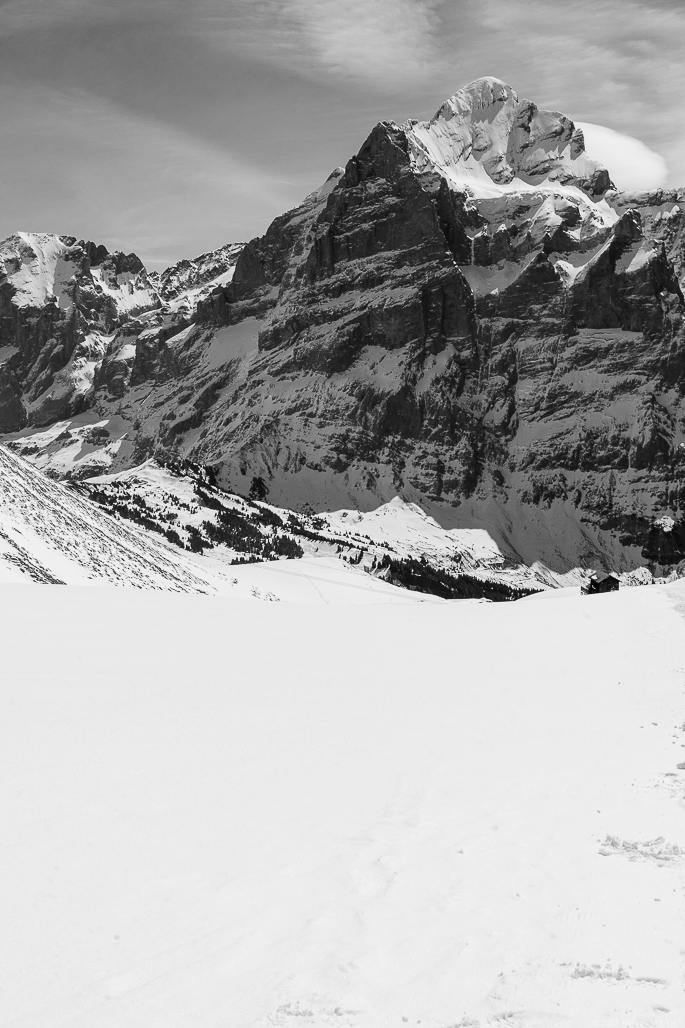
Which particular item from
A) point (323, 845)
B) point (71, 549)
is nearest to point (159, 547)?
point (71, 549)

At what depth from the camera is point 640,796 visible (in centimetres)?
1123

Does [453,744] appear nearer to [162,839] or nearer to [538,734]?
[538,734]

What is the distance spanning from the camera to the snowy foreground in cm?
698

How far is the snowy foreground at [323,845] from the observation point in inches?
275

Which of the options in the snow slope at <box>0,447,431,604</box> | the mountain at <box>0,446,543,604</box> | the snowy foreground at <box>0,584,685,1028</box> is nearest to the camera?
the snowy foreground at <box>0,584,685,1028</box>

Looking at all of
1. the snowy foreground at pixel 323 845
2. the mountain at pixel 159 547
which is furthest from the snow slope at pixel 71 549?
the snowy foreground at pixel 323 845

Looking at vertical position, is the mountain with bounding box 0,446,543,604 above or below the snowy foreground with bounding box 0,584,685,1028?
below

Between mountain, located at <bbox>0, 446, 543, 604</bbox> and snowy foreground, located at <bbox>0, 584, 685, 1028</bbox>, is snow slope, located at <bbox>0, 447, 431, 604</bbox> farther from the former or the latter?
snowy foreground, located at <bbox>0, 584, 685, 1028</bbox>

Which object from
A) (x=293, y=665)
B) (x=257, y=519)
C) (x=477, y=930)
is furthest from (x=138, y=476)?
(x=477, y=930)

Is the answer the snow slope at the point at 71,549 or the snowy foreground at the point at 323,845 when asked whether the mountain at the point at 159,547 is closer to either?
the snow slope at the point at 71,549

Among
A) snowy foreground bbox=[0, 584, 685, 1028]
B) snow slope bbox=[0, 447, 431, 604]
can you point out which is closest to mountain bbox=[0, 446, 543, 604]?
snow slope bbox=[0, 447, 431, 604]

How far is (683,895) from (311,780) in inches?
208

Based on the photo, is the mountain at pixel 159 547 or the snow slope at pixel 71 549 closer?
the snow slope at pixel 71 549

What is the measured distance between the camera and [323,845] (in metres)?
9.95
